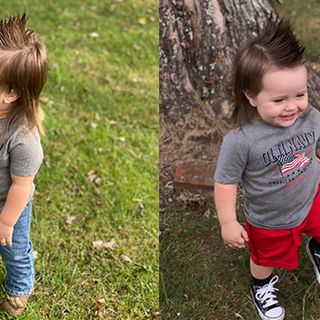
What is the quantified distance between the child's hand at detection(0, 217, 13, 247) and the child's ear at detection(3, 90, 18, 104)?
1.34ft

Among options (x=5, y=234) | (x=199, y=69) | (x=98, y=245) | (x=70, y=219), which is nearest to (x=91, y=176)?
(x=70, y=219)

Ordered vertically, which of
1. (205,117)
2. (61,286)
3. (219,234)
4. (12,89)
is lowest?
(61,286)

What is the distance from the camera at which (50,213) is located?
10.1 ft

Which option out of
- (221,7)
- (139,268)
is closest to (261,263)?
(139,268)

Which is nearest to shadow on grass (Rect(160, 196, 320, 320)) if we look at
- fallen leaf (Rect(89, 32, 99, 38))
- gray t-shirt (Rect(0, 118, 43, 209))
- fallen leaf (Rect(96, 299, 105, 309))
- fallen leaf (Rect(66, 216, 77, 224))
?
fallen leaf (Rect(96, 299, 105, 309))

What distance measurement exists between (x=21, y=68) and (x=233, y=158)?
0.73 meters

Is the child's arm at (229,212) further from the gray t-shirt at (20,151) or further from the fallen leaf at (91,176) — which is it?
the fallen leaf at (91,176)

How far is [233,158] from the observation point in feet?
7.01

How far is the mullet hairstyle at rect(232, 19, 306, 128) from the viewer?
207 centimetres

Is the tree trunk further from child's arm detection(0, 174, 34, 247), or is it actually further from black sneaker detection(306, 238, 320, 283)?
child's arm detection(0, 174, 34, 247)

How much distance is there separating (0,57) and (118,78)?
221 centimetres

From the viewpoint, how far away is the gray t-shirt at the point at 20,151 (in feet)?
6.95

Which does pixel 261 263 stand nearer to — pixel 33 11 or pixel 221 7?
pixel 221 7

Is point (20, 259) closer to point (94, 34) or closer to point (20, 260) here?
point (20, 260)
